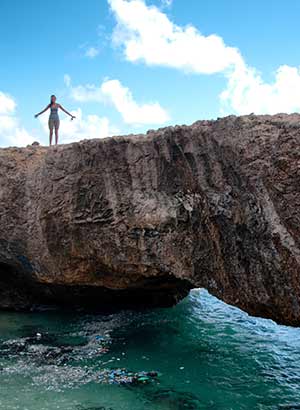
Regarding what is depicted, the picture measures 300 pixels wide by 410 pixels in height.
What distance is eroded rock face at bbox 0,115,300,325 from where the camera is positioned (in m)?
9.55

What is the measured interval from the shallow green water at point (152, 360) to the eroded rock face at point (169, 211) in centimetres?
170

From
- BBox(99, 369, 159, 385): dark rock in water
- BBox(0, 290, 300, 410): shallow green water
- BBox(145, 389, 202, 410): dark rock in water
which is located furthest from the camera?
BBox(99, 369, 159, 385): dark rock in water

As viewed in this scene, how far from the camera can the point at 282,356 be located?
12.0m

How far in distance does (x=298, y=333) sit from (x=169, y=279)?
4.52m

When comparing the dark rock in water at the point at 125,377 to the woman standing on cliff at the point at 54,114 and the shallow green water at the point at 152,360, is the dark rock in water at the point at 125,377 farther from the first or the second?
the woman standing on cliff at the point at 54,114

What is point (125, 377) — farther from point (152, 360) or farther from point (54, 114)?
point (54, 114)

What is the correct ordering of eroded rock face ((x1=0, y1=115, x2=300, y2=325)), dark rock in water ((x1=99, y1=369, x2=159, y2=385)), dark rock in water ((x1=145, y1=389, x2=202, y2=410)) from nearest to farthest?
dark rock in water ((x1=145, y1=389, x2=202, y2=410)), eroded rock face ((x1=0, y1=115, x2=300, y2=325)), dark rock in water ((x1=99, y1=369, x2=159, y2=385))

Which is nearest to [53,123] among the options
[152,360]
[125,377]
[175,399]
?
[152,360]

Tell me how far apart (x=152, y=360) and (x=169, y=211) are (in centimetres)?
409

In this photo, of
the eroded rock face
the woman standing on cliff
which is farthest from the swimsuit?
the eroded rock face

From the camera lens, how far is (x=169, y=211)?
37.8 ft

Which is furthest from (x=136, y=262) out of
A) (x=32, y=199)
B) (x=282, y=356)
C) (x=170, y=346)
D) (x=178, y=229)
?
(x=282, y=356)

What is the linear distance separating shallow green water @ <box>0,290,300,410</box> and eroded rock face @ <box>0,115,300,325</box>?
5.57 feet

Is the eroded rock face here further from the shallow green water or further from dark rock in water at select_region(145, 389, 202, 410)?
dark rock in water at select_region(145, 389, 202, 410)
